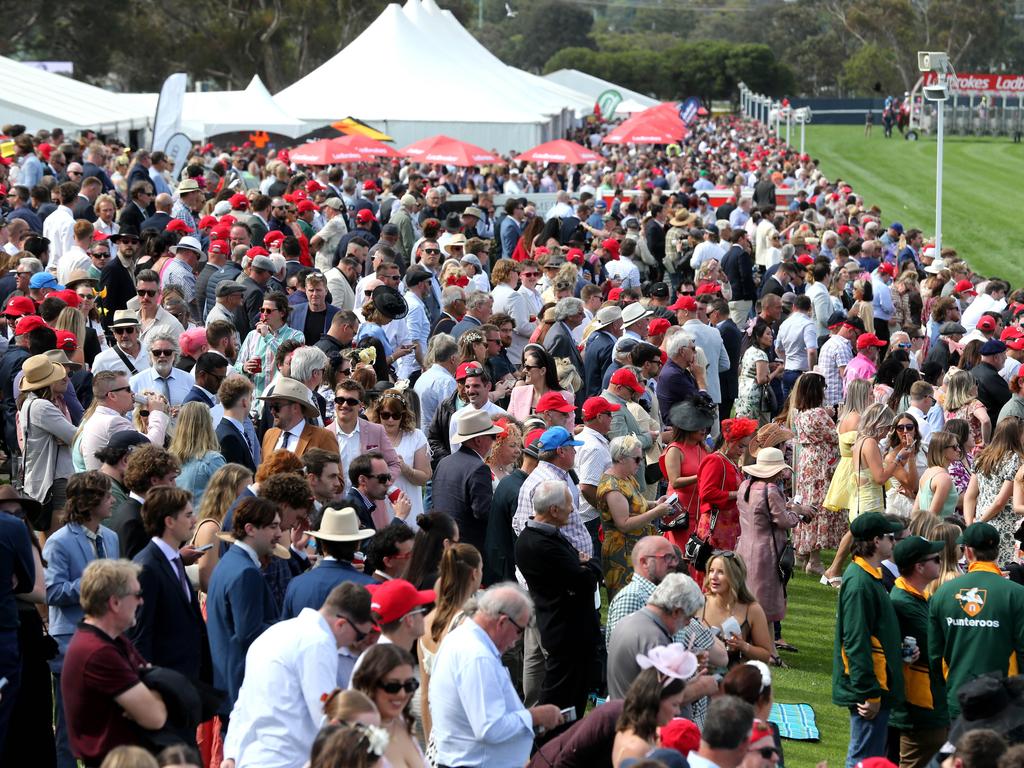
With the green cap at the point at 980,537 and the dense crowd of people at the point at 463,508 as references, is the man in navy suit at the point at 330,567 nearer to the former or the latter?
the dense crowd of people at the point at 463,508

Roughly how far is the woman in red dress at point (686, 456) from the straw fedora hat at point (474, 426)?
58.2 inches

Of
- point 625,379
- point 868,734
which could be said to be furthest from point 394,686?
point 625,379

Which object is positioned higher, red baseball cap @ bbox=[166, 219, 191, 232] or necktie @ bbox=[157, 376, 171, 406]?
red baseball cap @ bbox=[166, 219, 191, 232]

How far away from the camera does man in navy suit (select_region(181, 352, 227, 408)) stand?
8.85m

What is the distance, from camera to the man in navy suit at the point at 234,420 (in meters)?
8.18

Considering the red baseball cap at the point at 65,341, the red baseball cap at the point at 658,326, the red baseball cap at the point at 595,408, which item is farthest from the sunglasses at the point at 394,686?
the red baseball cap at the point at 658,326

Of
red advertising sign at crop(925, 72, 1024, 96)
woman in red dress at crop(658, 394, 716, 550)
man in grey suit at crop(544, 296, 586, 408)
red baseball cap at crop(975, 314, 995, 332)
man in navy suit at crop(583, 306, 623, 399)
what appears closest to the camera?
woman in red dress at crop(658, 394, 716, 550)

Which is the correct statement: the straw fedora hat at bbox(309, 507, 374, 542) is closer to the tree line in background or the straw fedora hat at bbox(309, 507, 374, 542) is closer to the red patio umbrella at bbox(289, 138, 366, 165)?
the red patio umbrella at bbox(289, 138, 366, 165)

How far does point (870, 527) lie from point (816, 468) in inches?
148

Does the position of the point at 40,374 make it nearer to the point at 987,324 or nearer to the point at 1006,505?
the point at 1006,505

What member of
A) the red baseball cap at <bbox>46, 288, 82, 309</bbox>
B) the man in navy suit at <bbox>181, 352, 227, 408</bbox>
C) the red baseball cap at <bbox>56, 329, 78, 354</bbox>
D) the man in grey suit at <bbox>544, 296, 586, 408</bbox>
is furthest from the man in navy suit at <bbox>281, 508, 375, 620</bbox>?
the man in grey suit at <bbox>544, 296, 586, 408</bbox>

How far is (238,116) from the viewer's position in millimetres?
34812

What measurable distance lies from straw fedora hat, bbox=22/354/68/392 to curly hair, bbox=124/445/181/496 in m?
2.03

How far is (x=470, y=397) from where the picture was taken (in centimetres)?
911
